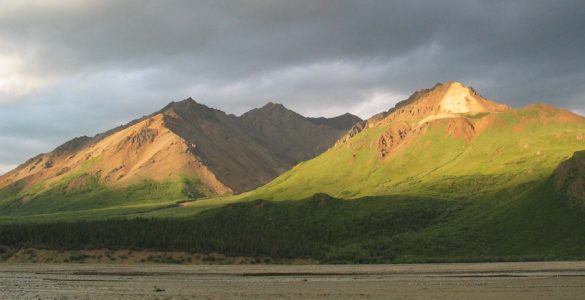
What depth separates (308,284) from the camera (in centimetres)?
5850

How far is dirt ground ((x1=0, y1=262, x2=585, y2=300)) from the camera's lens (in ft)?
157

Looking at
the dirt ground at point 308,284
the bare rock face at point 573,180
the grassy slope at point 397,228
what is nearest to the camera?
the dirt ground at point 308,284

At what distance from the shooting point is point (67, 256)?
102062mm

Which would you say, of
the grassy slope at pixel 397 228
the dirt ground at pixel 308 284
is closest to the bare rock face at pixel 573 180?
the grassy slope at pixel 397 228

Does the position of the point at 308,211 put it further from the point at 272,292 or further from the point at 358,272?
the point at 272,292

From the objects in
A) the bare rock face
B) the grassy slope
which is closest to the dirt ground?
the grassy slope

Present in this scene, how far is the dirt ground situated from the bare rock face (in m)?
38.9

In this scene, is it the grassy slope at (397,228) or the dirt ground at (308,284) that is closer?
the dirt ground at (308,284)

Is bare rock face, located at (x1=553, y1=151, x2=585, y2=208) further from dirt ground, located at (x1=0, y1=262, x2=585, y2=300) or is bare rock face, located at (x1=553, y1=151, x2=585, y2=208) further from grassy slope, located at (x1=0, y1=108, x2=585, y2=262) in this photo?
dirt ground, located at (x1=0, y1=262, x2=585, y2=300)

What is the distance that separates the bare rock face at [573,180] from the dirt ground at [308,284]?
38888 millimetres

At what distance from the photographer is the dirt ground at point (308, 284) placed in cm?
4772

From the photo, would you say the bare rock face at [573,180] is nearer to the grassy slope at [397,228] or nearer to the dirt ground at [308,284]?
the grassy slope at [397,228]

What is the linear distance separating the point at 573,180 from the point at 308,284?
84.9m

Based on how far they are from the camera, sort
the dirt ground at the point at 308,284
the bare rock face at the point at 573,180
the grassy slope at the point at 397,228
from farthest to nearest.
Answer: the bare rock face at the point at 573,180 < the grassy slope at the point at 397,228 < the dirt ground at the point at 308,284
